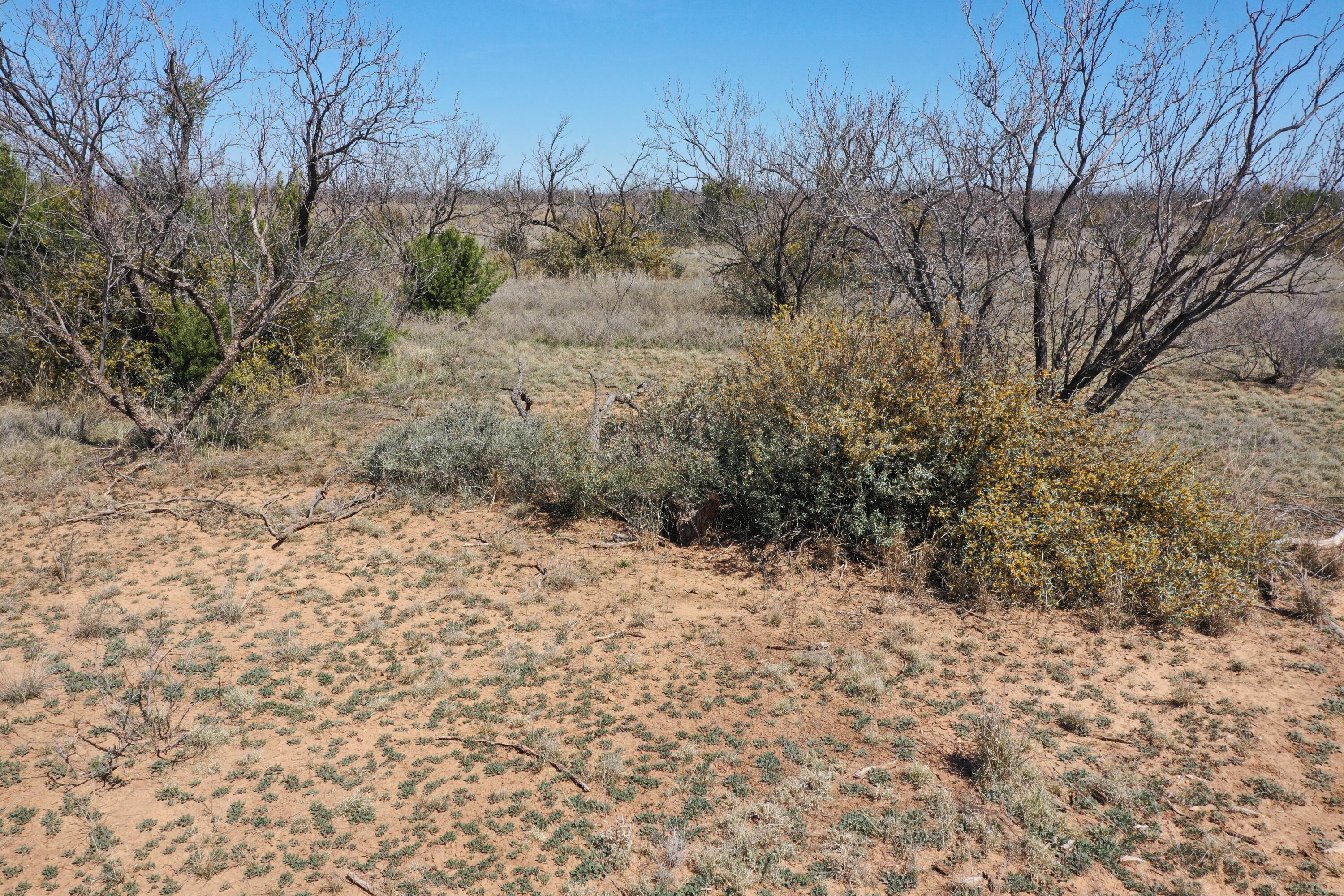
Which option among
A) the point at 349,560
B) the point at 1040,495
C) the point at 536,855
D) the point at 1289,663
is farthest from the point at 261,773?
the point at 1289,663

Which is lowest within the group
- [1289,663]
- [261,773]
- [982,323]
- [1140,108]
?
[261,773]

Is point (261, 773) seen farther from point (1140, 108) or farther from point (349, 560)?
point (1140, 108)

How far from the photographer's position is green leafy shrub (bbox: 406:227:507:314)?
1351 centimetres

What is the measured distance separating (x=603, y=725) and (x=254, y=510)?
423 cm

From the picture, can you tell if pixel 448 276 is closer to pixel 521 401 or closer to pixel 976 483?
pixel 521 401

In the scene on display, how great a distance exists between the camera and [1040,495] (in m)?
5.01

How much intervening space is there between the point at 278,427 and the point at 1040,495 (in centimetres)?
755

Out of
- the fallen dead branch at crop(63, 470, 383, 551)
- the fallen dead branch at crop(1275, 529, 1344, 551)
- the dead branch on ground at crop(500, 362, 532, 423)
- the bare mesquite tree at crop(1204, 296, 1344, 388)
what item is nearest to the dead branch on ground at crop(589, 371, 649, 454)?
the dead branch on ground at crop(500, 362, 532, 423)

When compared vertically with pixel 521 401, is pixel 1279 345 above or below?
above

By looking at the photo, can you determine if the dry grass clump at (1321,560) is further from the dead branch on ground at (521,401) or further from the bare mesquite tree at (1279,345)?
the dead branch on ground at (521,401)

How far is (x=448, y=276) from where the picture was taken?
552 inches

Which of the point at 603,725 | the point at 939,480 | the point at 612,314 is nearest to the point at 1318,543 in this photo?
the point at 939,480

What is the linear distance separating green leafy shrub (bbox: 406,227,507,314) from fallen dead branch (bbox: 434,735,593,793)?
10.6 metres

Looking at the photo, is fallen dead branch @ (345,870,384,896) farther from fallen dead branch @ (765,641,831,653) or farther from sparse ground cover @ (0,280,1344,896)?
fallen dead branch @ (765,641,831,653)
